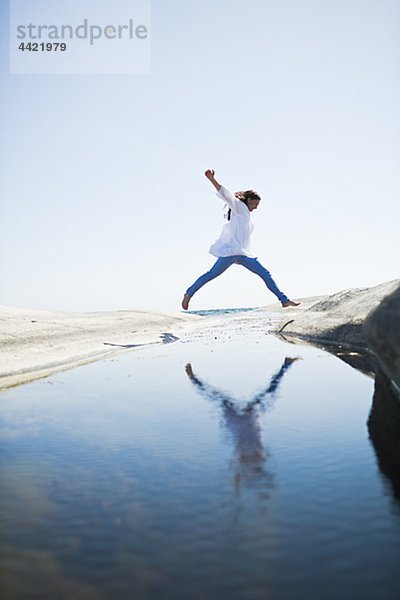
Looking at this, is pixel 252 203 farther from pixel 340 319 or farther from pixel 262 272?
pixel 340 319

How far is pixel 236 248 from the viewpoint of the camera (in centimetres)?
965

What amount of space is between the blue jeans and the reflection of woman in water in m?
4.75

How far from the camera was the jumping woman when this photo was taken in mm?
9695

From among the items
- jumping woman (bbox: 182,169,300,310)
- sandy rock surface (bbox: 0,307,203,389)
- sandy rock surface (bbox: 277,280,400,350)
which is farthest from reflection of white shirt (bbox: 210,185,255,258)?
sandy rock surface (bbox: 0,307,203,389)

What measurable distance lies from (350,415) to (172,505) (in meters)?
1.87

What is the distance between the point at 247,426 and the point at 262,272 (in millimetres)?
6801

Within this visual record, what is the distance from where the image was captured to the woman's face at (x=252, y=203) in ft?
33.0

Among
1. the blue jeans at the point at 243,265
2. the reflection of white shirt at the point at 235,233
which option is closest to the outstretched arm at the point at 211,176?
the reflection of white shirt at the point at 235,233

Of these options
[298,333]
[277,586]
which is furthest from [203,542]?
[298,333]

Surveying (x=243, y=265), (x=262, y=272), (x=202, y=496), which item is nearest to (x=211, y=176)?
(x=243, y=265)

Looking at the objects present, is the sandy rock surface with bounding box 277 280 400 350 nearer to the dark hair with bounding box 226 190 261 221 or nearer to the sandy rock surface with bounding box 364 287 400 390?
the sandy rock surface with bounding box 364 287 400 390

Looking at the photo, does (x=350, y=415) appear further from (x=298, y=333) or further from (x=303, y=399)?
(x=298, y=333)

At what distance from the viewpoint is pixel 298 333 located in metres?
10.5

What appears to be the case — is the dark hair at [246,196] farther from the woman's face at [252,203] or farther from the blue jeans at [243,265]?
the blue jeans at [243,265]
